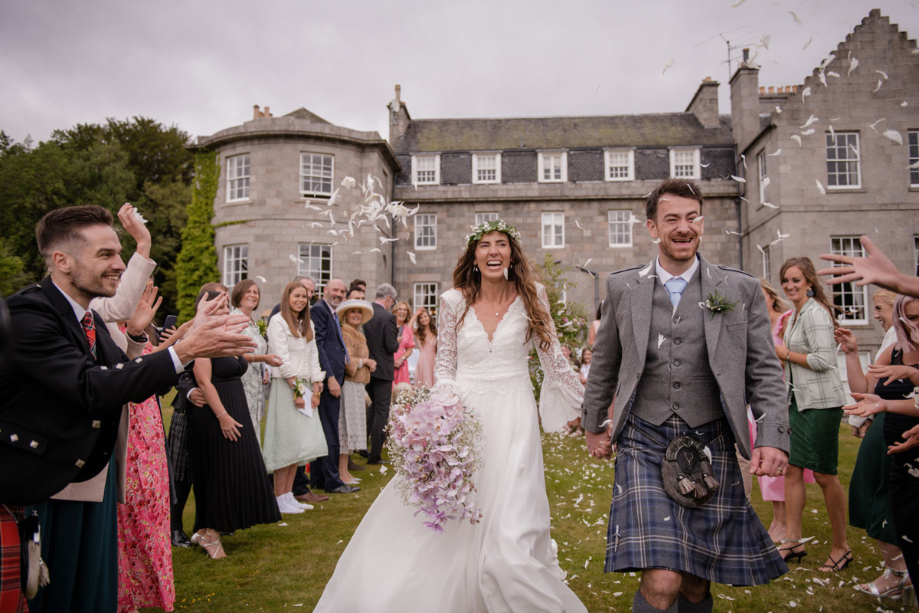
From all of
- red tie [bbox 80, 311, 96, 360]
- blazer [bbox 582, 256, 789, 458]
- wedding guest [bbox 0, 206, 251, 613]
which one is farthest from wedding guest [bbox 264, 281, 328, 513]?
blazer [bbox 582, 256, 789, 458]

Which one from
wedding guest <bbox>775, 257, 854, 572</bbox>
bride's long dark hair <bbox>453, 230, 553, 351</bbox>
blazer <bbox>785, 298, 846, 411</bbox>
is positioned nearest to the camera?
bride's long dark hair <bbox>453, 230, 553, 351</bbox>

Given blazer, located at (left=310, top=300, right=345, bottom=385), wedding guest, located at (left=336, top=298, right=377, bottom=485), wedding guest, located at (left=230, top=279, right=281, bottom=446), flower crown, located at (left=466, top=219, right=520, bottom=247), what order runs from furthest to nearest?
wedding guest, located at (left=336, top=298, right=377, bottom=485) → blazer, located at (left=310, top=300, right=345, bottom=385) → wedding guest, located at (left=230, top=279, right=281, bottom=446) → flower crown, located at (left=466, top=219, right=520, bottom=247)

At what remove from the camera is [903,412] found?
3.51 m

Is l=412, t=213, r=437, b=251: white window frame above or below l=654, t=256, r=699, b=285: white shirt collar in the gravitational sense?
above

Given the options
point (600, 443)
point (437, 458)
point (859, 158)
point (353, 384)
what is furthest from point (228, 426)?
point (859, 158)

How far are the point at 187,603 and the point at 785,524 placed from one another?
223 inches

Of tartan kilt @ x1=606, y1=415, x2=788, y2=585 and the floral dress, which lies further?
the floral dress

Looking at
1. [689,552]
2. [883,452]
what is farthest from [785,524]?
[689,552]

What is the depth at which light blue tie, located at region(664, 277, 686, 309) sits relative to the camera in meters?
3.50

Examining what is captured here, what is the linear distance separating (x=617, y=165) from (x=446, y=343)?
26805 millimetres

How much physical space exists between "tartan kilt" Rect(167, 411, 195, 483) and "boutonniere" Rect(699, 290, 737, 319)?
500 cm

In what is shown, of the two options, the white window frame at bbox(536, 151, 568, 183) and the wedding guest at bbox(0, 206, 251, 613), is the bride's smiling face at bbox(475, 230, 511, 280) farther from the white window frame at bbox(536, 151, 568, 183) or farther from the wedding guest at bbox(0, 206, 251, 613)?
the white window frame at bbox(536, 151, 568, 183)

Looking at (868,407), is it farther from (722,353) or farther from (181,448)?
(181,448)

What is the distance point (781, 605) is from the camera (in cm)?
450
